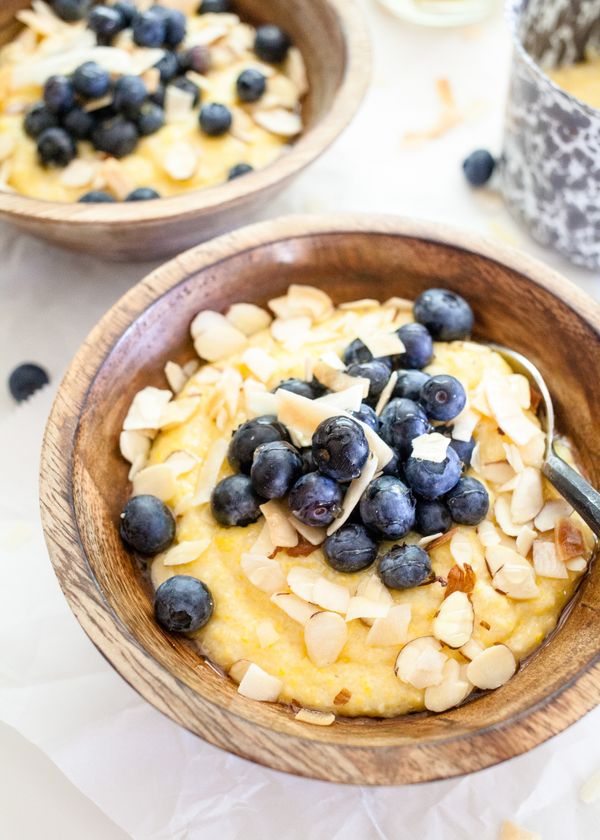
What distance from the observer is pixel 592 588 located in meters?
1.13

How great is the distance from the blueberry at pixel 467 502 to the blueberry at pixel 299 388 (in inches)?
9.8

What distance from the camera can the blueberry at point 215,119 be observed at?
67.9 inches

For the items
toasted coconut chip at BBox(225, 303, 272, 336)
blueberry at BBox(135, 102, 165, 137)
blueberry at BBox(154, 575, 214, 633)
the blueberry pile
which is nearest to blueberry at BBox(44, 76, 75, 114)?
the blueberry pile

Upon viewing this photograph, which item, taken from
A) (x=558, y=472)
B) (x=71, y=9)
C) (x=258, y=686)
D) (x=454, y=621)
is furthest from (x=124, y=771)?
(x=71, y=9)

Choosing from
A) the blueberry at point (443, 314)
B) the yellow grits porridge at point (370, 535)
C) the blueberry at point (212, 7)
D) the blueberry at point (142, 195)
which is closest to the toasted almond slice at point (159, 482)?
the yellow grits porridge at point (370, 535)

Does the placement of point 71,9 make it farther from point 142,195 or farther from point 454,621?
point 454,621

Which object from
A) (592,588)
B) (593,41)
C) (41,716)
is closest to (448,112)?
(593,41)

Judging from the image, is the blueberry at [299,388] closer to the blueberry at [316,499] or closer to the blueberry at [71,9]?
the blueberry at [316,499]

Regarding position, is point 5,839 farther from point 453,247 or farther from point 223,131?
point 223,131

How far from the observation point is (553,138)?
1.56 metres

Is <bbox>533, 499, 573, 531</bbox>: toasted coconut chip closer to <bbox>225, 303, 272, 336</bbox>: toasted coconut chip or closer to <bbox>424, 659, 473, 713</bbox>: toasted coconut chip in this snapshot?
<bbox>424, 659, 473, 713</bbox>: toasted coconut chip

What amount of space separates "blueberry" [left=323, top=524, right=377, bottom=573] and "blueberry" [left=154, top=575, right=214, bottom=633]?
0.57 ft

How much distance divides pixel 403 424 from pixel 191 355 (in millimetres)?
411

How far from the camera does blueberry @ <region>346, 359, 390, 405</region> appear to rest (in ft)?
4.06
